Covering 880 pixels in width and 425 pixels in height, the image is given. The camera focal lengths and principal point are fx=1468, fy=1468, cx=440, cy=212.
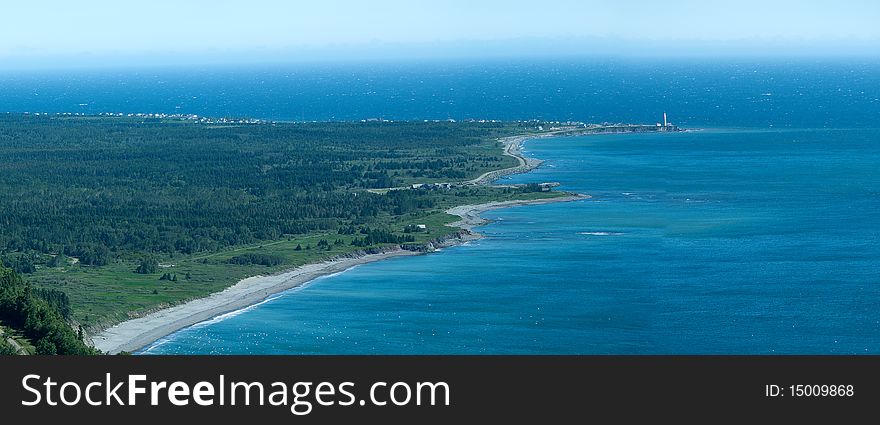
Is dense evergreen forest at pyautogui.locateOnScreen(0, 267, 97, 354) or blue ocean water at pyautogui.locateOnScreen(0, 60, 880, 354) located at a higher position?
dense evergreen forest at pyautogui.locateOnScreen(0, 267, 97, 354)

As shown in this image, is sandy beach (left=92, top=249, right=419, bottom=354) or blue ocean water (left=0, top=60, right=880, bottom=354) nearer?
blue ocean water (left=0, top=60, right=880, bottom=354)

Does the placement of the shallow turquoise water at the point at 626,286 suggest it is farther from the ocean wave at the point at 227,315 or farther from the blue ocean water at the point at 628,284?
the ocean wave at the point at 227,315

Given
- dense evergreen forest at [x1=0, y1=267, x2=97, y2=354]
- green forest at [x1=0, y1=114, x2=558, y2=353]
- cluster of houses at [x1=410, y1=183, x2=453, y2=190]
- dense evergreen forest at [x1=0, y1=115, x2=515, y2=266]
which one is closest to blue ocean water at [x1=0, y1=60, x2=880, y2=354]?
green forest at [x1=0, y1=114, x2=558, y2=353]

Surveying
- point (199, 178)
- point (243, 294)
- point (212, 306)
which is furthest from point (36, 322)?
point (199, 178)

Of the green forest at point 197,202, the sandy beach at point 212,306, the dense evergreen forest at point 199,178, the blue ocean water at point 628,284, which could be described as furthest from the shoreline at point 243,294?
the dense evergreen forest at point 199,178

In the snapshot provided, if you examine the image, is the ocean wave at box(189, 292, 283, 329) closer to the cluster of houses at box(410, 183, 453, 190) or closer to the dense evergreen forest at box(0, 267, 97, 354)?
the dense evergreen forest at box(0, 267, 97, 354)

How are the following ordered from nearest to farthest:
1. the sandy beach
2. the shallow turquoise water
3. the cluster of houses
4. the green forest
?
the shallow turquoise water → the sandy beach → the green forest → the cluster of houses

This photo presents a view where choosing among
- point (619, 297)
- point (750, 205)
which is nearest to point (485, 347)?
point (619, 297)
